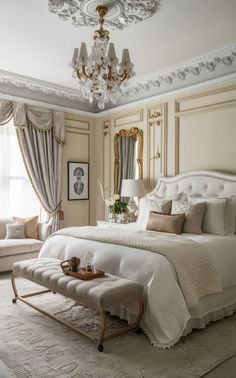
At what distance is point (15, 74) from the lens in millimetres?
5102

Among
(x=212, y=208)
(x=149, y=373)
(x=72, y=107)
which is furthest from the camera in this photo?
(x=72, y=107)

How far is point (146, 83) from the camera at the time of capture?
539 cm

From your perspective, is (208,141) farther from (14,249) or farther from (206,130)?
(14,249)

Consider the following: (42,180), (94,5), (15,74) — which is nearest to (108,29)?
(94,5)

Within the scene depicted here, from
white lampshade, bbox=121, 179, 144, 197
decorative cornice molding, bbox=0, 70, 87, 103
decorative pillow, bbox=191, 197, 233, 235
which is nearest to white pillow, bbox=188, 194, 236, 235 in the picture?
decorative pillow, bbox=191, 197, 233, 235

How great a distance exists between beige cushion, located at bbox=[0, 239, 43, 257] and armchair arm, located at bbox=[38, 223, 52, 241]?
0.79 ft

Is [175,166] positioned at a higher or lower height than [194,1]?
lower

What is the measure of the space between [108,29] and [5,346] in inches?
131

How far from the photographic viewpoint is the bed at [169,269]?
2734 mm

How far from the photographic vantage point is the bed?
2.73m

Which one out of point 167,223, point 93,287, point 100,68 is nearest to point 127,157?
point 167,223

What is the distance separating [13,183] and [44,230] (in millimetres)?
973

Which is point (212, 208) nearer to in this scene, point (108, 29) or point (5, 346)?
point (108, 29)

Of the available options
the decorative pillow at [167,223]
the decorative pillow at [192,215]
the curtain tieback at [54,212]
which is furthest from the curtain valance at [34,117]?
the decorative pillow at [192,215]
